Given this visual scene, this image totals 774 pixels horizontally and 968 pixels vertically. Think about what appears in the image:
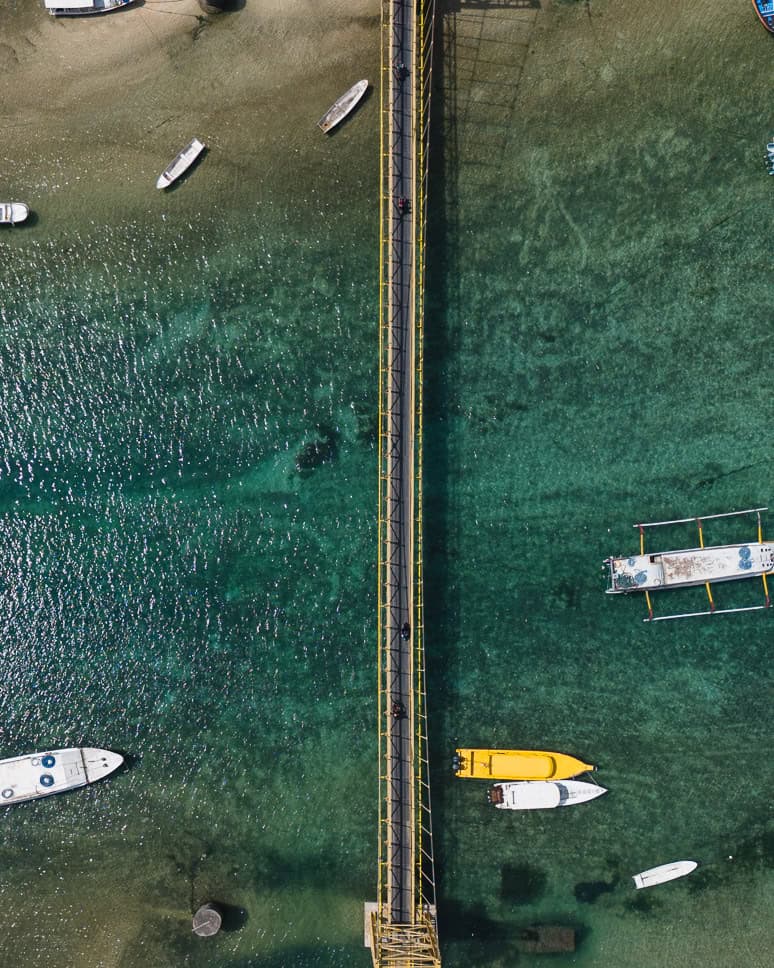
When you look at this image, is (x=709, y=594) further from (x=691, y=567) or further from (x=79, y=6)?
(x=79, y=6)

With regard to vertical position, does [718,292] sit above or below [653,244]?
below

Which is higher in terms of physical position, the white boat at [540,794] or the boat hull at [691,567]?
the boat hull at [691,567]

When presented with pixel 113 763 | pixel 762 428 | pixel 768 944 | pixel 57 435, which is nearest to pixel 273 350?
pixel 57 435

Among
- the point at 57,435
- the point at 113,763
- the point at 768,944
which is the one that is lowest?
the point at 768,944

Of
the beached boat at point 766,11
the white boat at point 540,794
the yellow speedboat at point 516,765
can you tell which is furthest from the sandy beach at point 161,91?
the white boat at point 540,794

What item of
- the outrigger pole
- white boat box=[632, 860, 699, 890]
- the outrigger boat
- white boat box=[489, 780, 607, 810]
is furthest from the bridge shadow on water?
white boat box=[632, 860, 699, 890]

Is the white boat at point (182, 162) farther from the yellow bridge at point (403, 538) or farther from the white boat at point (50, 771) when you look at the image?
the white boat at point (50, 771)

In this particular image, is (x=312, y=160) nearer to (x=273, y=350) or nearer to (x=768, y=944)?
(x=273, y=350)
